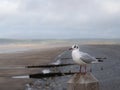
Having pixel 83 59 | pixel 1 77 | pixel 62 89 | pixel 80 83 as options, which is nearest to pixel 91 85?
pixel 80 83

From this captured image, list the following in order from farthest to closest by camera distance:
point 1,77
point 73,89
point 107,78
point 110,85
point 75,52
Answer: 1. point 1,77
2. point 107,78
3. point 110,85
4. point 75,52
5. point 73,89

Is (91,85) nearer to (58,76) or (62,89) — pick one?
(62,89)

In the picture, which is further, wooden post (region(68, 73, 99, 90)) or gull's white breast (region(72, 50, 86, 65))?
gull's white breast (region(72, 50, 86, 65))

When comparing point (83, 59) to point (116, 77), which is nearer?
point (83, 59)

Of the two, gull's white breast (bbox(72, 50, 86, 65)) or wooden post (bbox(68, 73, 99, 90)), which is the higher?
gull's white breast (bbox(72, 50, 86, 65))

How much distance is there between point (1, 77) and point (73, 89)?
2531 centimetres

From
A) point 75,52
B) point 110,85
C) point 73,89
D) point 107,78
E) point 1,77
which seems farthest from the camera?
point 1,77

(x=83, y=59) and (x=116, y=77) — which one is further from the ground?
(x=83, y=59)

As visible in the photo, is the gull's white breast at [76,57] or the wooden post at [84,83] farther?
the gull's white breast at [76,57]

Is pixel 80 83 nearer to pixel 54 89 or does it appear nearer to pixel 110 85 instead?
pixel 54 89

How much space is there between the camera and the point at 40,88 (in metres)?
23.5

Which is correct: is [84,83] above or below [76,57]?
below

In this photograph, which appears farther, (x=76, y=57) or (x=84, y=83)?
(x=76, y=57)

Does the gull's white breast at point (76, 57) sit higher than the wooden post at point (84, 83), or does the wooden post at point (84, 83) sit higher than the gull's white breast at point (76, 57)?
the gull's white breast at point (76, 57)
